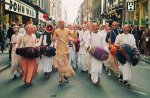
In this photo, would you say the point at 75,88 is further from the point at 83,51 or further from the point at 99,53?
the point at 83,51

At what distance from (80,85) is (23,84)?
1.78m

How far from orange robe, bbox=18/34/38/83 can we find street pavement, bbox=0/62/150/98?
0.30 meters

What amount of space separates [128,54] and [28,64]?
3052 millimetres

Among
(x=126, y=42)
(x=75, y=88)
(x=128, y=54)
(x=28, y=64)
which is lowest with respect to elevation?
(x=75, y=88)

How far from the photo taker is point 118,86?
39.9 ft

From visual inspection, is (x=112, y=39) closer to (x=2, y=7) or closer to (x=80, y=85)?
(x=80, y=85)

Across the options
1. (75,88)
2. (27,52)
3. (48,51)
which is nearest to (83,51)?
(48,51)

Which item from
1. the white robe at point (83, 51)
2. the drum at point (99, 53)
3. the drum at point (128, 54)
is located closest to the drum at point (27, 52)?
the drum at point (99, 53)

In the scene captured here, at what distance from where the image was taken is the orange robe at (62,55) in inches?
500

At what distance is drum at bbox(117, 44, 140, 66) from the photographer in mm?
12188

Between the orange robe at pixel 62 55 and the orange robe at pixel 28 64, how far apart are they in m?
0.74

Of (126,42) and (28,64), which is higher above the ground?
(126,42)

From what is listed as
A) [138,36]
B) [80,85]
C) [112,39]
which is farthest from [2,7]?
[80,85]

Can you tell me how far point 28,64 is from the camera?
40.8ft
